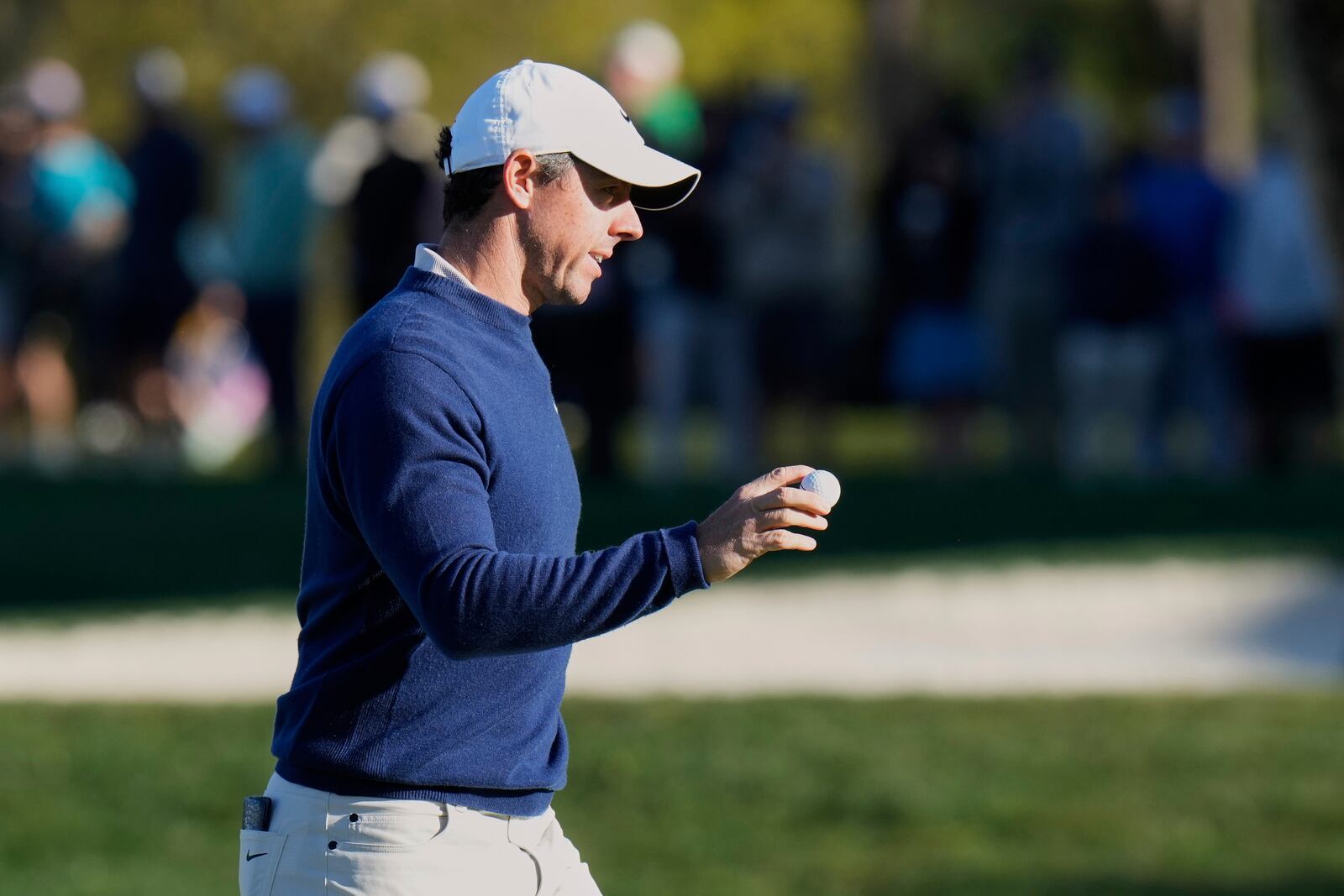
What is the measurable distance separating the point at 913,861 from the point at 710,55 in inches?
899

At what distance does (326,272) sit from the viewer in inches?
1153

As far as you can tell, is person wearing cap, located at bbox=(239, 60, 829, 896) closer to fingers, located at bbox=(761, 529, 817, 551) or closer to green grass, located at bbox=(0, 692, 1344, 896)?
fingers, located at bbox=(761, 529, 817, 551)

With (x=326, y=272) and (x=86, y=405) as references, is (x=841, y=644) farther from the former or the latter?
(x=326, y=272)

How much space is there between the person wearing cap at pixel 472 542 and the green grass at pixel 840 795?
3810 millimetres

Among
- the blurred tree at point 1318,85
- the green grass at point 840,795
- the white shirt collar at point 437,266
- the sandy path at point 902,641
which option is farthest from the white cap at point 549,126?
the blurred tree at point 1318,85

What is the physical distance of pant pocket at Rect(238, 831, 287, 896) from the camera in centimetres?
353

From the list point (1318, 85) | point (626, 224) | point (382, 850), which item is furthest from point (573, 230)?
point (1318, 85)

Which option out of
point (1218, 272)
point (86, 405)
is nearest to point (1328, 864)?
point (1218, 272)

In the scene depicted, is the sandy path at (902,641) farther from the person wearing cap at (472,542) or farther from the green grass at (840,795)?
the person wearing cap at (472,542)

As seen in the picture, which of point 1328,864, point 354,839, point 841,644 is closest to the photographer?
point 354,839

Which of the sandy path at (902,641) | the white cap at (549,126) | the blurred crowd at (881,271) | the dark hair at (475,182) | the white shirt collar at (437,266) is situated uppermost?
the white cap at (549,126)

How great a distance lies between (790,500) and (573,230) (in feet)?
1.94

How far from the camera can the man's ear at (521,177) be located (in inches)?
135

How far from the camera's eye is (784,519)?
3.19 meters
